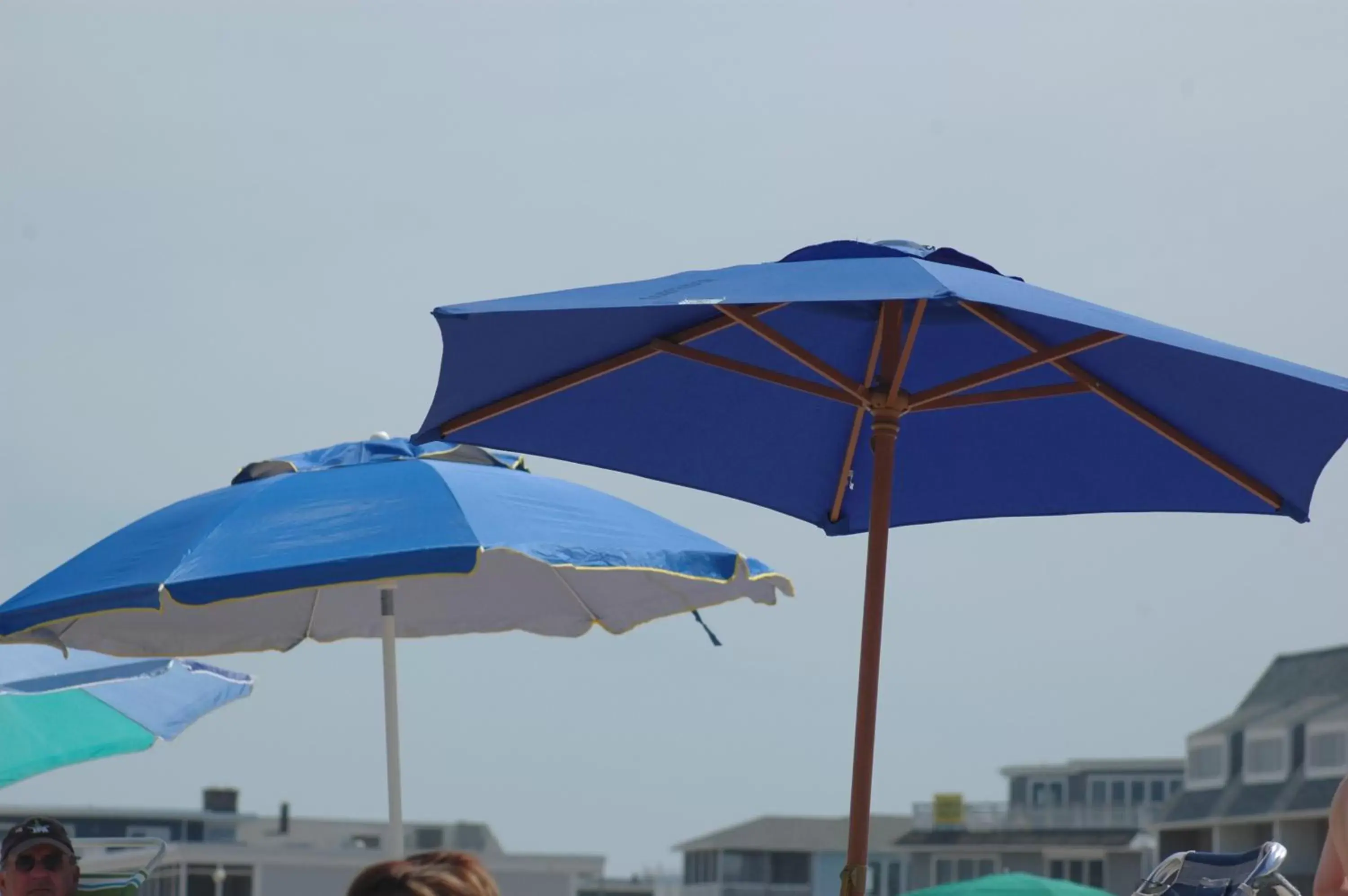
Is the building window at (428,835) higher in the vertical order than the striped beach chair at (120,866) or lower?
lower

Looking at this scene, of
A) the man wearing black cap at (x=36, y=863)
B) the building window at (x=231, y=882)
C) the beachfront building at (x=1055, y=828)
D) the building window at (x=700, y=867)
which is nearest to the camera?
the man wearing black cap at (x=36, y=863)

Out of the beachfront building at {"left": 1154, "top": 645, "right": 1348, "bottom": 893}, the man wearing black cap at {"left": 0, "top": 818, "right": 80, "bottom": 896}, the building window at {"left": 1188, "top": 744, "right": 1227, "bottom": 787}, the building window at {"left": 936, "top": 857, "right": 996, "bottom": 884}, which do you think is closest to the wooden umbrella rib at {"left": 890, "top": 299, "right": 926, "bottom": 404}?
the man wearing black cap at {"left": 0, "top": 818, "right": 80, "bottom": 896}

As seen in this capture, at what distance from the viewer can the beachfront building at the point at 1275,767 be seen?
193 ft

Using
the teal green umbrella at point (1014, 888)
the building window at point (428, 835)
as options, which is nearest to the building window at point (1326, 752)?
the building window at point (428, 835)

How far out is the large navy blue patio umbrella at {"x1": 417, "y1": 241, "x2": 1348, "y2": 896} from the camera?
13.8ft

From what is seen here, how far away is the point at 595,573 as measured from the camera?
22.0 feet

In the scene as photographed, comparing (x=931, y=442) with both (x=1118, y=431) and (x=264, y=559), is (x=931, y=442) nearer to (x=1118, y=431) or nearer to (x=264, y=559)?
(x=1118, y=431)

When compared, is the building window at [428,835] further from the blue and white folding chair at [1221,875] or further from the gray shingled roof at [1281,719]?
the blue and white folding chair at [1221,875]

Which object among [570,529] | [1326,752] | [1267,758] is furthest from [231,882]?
[570,529]

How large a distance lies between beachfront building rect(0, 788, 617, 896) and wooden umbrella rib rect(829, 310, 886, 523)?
177 feet

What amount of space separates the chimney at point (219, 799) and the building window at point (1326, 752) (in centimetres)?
4468

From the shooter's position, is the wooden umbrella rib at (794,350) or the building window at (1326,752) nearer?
the wooden umbrella rib at (794,350)

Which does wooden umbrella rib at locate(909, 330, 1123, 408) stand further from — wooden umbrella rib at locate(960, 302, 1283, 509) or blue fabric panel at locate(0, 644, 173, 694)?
blue fabric panel at locate(0, 644, 173, 694)

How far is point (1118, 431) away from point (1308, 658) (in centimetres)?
6192
